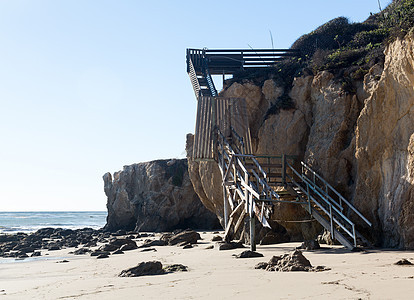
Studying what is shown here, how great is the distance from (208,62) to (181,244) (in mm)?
12481

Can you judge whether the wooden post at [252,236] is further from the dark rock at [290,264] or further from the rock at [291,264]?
the dark rock at [290,264]

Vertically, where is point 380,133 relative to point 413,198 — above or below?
above

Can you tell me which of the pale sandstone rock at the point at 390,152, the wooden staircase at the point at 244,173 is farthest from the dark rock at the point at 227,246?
the pale sandstone rock at the point at 390,152

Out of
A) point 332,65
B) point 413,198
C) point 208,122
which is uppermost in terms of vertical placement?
point 332,65

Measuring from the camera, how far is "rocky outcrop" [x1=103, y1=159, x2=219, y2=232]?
38375 mm

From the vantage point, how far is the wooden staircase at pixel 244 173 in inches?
579

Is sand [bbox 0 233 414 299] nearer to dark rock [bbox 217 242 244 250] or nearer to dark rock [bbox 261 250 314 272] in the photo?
dark rock [bbox 261 250 314 272]

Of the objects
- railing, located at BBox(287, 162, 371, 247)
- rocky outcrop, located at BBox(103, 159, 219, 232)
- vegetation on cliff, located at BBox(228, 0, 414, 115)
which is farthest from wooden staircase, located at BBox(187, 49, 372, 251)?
rocky outcrop, located at BBox(103, 159, 219, 232)

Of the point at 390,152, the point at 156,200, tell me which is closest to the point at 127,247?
the point at 390,152

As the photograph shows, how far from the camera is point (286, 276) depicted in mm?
7840

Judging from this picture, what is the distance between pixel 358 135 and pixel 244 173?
447 cm

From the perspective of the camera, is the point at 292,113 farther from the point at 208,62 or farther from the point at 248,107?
the point at 208,62

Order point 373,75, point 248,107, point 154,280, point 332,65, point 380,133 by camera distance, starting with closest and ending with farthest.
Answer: point 154,280, point 380,133, point 373,75, point 332,65, point 248,107

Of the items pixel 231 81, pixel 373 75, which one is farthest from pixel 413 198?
pixel 231 81
